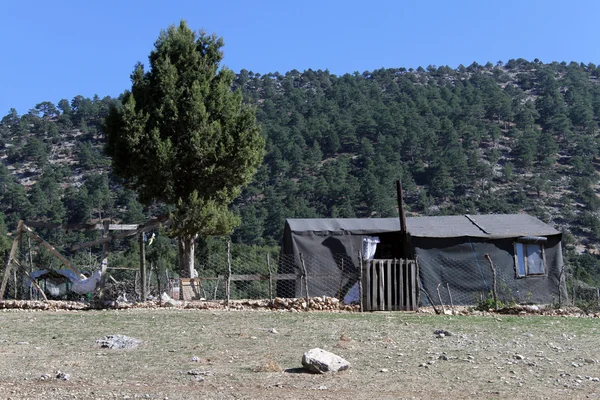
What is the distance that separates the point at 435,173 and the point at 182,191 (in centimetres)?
4676

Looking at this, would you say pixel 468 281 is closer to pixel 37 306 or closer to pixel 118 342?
pixel 37 306

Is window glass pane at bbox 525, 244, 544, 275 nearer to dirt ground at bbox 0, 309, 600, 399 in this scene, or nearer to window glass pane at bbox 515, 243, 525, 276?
window glass pane at bbox 515, 243, 525, 276

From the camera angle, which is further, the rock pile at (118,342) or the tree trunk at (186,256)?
the tree trunk at (186,256)

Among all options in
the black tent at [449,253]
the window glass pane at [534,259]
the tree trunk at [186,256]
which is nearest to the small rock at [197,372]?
the tree trunk at [186,256]

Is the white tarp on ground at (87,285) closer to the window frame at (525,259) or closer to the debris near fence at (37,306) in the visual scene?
the debris near fence at (37,306)

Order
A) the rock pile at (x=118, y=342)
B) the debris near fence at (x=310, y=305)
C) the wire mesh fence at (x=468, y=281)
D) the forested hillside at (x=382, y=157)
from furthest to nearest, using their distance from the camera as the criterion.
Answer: the forested hillside at (x=382, y=157)
the wire mesh fence at (x=468, y=281)
the debris near fence at (x=310, y=305)
the rock pile at (x=118, y=342)

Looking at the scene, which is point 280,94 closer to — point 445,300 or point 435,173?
point 435,173

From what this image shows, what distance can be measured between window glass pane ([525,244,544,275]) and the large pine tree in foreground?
956 cm

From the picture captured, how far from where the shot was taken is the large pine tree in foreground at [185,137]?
69.4 feet

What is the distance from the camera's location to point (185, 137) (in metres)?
21.5

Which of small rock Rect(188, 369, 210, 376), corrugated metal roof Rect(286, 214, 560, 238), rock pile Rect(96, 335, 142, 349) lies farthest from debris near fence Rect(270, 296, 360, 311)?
small rock Rect(188, 369, 210, 376)

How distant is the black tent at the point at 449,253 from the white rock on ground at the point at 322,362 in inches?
514

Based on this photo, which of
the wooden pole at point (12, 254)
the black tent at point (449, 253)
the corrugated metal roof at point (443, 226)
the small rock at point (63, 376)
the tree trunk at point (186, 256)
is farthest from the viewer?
the corrugated metal roof at point (443, 226)

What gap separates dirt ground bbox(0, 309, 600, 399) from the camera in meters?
8.69
